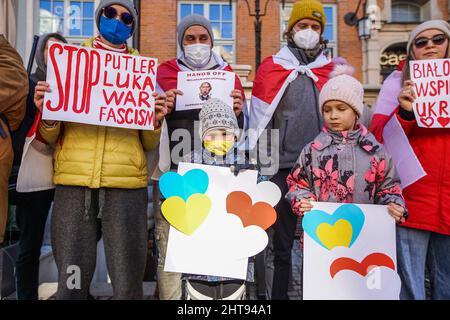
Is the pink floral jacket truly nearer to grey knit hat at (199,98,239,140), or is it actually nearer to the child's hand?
the child's hand

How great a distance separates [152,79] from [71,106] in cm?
44

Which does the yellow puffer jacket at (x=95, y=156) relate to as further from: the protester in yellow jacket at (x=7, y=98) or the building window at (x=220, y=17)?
the building window at (x=220, y=17)

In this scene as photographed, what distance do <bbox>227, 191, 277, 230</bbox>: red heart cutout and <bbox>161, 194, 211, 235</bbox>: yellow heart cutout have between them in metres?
0.13

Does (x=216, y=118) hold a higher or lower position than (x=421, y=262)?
higher

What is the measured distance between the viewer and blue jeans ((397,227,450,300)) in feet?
6.83

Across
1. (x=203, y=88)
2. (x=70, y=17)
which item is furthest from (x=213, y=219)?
(x=70, y=17)

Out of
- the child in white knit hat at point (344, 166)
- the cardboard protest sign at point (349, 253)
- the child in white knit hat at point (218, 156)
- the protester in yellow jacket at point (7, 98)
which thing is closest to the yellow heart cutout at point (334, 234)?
the cardboard protest sign at point (349, 253)

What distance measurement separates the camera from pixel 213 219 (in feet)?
6.23

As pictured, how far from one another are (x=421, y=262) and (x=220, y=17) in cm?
1087

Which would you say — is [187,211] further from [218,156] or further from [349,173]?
[349,173]

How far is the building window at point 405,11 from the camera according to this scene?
13422 millimetres

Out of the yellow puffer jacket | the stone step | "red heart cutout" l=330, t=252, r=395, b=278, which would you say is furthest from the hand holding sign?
the stone step

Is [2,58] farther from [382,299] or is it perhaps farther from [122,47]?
[382,299]

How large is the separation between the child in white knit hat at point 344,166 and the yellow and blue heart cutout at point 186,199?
1.46 ft
